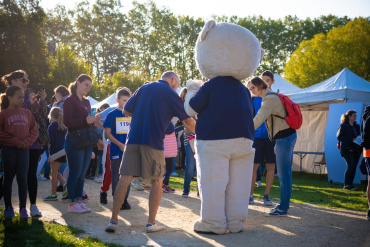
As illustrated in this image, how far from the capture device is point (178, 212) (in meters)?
6.74

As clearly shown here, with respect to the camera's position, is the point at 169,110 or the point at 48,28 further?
the point at 48,28

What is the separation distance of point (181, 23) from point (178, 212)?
1816 inches

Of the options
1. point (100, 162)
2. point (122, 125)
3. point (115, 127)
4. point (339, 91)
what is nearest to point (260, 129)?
point (122, 125)

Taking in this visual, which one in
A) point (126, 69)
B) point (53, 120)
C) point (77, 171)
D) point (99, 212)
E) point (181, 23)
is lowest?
point (99, 212)

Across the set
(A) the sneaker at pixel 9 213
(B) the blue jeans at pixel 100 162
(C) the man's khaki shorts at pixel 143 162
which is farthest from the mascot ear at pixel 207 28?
(B) the blue jeans at pixel 100 162

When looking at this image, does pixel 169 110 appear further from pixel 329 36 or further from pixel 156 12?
pixel 156 12

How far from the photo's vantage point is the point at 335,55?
123ft

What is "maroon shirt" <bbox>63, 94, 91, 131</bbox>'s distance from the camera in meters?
6.50

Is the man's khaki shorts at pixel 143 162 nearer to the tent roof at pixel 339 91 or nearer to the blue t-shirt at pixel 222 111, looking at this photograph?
the blue t-shirt at pixel 222 111

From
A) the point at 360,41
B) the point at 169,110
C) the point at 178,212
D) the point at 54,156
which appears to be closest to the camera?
the point at 169,110

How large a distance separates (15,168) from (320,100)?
10.4 m

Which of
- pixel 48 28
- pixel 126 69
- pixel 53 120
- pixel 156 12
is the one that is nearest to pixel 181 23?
pixel 156 12

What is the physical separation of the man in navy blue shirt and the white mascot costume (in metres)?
0.28

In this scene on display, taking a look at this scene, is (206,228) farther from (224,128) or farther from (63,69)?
(63,69)
